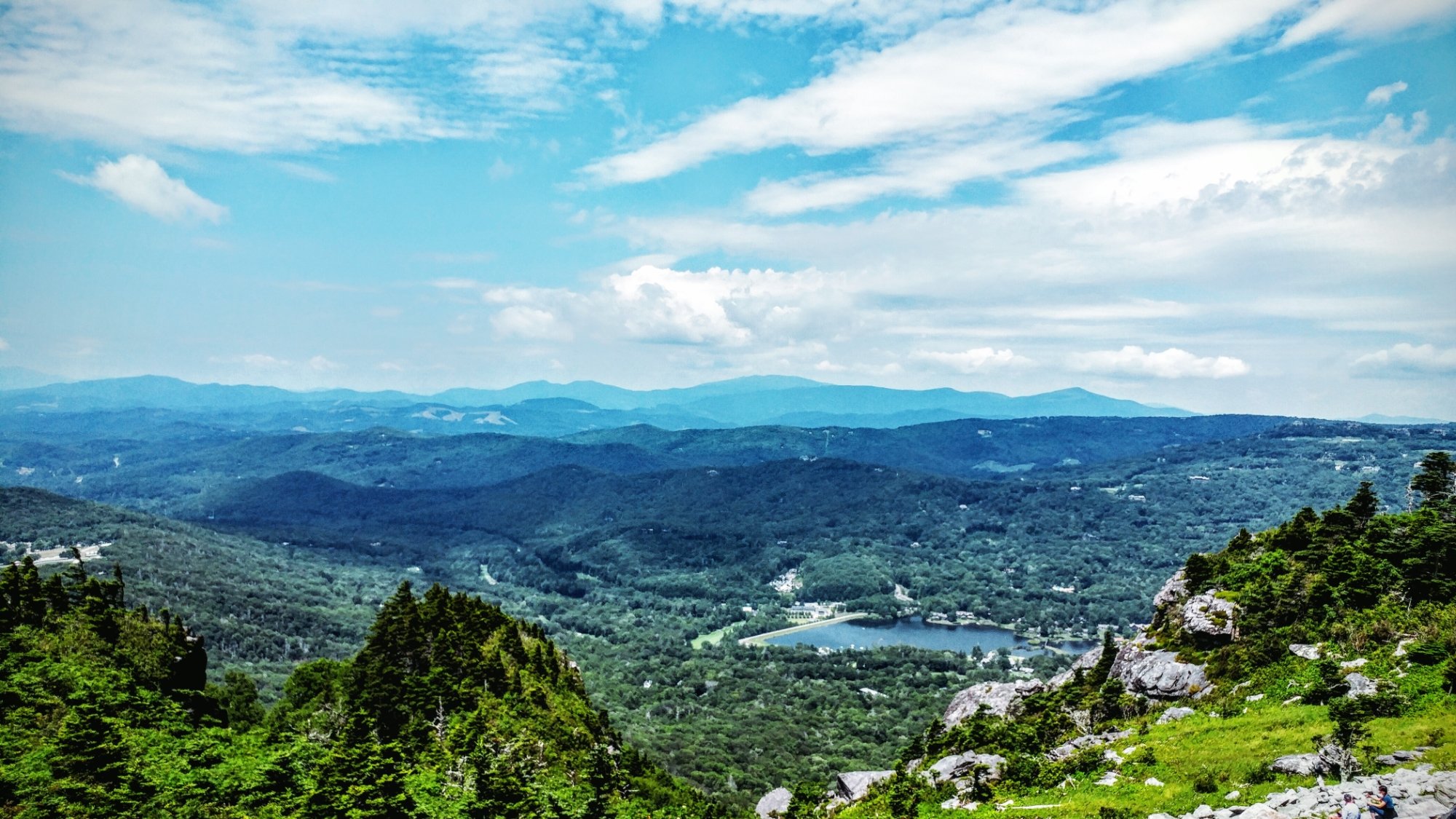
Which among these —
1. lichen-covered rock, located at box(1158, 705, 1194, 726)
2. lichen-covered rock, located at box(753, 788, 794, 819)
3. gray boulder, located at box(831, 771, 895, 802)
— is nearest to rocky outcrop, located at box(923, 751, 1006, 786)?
gray boulder, located at box(831, 771, 895, 802)

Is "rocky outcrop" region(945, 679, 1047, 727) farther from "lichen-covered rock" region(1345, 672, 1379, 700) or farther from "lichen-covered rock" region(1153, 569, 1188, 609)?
"lichen-covered rock" region(1345, 672, 1379, 700)

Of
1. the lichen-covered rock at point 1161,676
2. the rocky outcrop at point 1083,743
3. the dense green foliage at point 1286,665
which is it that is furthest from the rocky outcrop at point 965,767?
the lichen-covered rock at point 1161,676

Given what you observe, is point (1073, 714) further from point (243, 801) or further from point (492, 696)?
point (243, 801)

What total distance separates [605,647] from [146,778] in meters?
168

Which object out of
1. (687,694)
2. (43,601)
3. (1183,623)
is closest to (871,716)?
(687,694)

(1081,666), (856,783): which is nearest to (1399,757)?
(856,783)

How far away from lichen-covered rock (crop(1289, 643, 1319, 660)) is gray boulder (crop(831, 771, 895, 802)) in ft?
74.9

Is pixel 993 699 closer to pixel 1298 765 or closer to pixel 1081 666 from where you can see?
pixel 1081 666

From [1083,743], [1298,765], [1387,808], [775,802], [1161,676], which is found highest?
[1387,808]

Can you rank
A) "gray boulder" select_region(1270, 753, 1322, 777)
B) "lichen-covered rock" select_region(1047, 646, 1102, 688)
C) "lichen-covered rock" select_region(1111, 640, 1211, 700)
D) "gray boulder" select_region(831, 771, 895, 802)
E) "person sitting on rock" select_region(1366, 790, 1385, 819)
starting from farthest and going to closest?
"lichen-covered rock" select_region(1047, 646, 1102, 688) → "gray boulder" select_region(831, 771, 895, 802) → "lichen-covered rock" select_region(1111, 640, 1211, 700) → "gray boulder" select_region(1270, 753, 1322, 777) → "person sitting on rock" select_region(1366, 790, 1385, 819)

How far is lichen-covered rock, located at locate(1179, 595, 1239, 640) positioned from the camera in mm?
40938

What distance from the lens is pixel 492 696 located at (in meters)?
51.3

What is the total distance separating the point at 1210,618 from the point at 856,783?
24.6 metres

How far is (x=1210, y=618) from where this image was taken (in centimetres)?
4222
